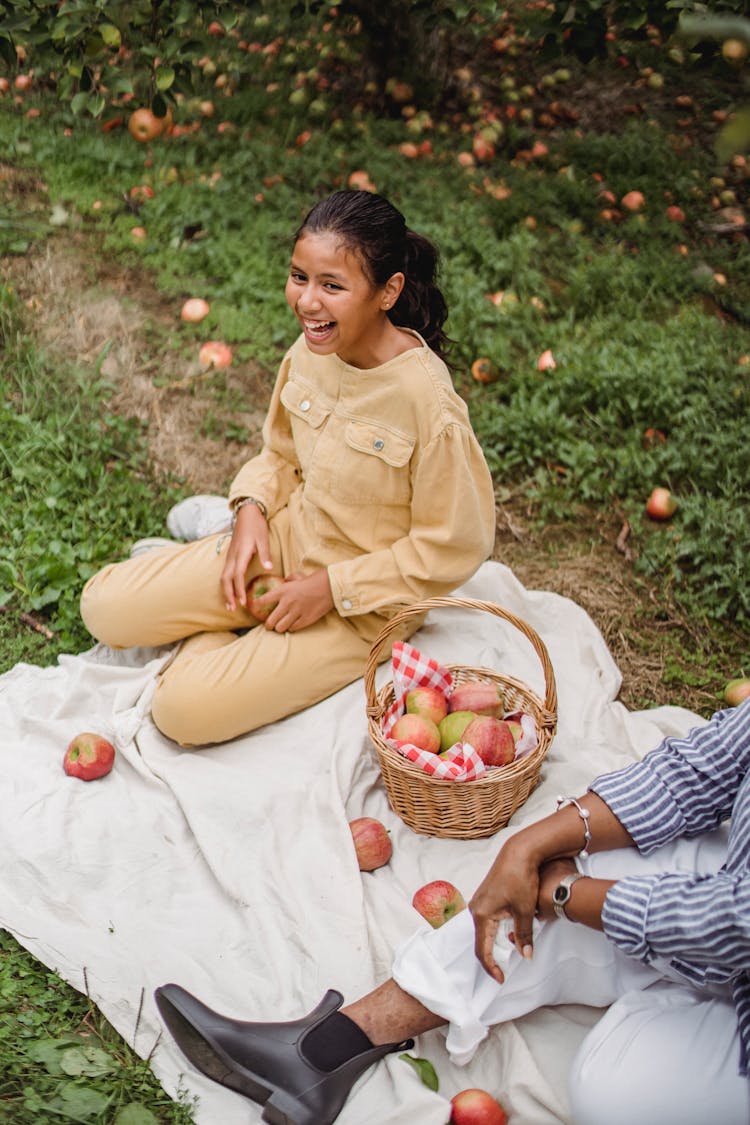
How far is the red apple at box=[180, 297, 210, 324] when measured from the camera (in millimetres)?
4285

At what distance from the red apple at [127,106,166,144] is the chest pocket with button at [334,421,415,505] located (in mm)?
3271

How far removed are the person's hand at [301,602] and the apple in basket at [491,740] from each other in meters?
0.55

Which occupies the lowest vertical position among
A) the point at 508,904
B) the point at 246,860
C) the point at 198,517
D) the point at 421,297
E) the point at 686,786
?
the point at 246,860

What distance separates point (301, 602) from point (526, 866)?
3.60ft

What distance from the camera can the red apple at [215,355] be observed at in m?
4.13

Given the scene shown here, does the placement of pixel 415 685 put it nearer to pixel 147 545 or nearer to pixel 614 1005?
pixel 614 1005

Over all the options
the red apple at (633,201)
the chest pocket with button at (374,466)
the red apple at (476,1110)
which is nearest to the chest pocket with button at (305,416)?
the chest pocket with button at (374,466)

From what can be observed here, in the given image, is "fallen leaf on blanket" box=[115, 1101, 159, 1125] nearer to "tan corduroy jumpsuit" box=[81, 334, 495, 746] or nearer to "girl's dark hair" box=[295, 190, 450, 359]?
"tan corduroy jumpsuit" box=[81, 334, 495, 746]

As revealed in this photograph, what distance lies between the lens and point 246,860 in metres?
2.52

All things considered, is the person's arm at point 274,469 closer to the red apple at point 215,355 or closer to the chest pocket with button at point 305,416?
the chest pocket with button at point 305,416

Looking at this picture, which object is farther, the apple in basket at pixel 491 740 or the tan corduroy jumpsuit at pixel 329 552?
the tan corduroy jumpsuit at pixel 329 552

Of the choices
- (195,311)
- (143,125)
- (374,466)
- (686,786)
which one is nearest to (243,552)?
(374,466)

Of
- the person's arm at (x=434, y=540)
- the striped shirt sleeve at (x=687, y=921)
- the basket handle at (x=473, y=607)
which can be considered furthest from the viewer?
the person's arm at (x=434, y=540)

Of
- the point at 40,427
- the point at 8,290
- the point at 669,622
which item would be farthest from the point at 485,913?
the point at 8,290
